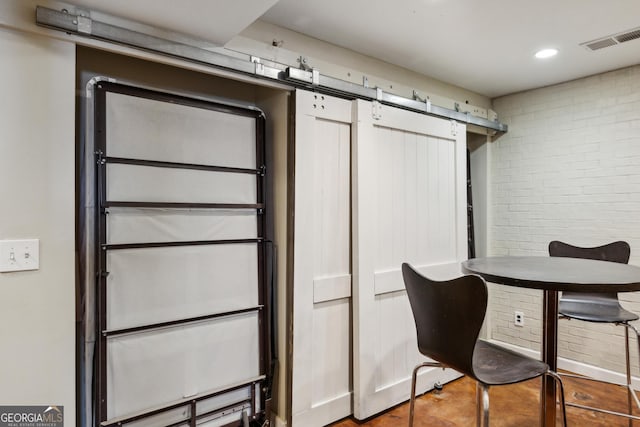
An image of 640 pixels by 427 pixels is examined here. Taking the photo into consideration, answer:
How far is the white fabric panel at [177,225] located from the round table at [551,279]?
1268mm

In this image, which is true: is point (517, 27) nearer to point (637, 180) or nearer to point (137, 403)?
point (637, 180)

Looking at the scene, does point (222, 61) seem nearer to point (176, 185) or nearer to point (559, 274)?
point (176, 185)

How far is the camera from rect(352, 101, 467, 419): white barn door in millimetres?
2432

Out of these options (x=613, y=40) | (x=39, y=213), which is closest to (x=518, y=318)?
(x=613, y=40)

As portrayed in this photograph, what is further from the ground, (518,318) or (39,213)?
(39,213)

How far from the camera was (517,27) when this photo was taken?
229 cm

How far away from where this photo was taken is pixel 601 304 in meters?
2.44

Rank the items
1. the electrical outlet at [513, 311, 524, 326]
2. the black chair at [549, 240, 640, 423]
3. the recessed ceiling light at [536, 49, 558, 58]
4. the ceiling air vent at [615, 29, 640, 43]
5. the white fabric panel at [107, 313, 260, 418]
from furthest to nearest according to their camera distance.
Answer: the electrical outlet at [513, 311, 524, 326], the recessed ceiling light at [536, 49, 558, 58], the ceiling air vent at [615, 29, 640, 43], the black chair at [549, 240, 640, 423], the white fabric panel at [107, 313, 260, 418]

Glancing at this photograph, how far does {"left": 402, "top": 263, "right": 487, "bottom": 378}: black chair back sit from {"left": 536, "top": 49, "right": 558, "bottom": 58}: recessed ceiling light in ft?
6.88

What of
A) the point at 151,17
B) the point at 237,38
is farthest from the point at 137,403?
the point at 237,38

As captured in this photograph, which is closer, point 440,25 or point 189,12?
point 189,12

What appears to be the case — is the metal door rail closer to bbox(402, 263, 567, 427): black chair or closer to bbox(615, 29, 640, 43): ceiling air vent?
bbox(615, 29, 640, 43): ceiling air vent

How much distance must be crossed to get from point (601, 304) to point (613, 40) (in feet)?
5.80

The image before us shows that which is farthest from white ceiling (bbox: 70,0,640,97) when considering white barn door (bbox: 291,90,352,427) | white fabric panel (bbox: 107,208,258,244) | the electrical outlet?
the electrical outlet
